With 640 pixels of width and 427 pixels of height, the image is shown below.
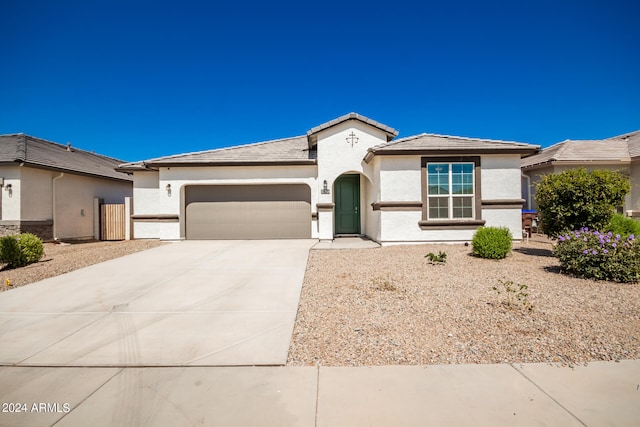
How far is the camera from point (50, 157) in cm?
1455

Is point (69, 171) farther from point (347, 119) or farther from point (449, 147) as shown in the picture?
point (449, 147)

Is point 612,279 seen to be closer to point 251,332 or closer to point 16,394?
point 251,332

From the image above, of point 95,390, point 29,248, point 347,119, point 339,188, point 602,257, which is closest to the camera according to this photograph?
point 95,390

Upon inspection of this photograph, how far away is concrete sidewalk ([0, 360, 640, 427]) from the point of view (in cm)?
239

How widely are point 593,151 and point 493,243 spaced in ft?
39.8

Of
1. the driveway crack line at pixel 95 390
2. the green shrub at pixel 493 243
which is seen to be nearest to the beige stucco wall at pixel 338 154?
the green shrub at pixel 493 243

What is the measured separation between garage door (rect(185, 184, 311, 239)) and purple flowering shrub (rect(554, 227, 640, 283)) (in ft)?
28.1

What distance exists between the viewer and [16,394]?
2.76 metres

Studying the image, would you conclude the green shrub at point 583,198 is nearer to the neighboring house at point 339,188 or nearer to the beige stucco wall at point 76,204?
the neighboring house at point 339,188

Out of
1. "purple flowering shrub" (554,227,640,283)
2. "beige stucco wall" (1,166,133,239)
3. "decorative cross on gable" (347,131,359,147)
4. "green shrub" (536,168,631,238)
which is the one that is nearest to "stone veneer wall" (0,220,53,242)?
"beige stucco wall" (1,166,133,239)

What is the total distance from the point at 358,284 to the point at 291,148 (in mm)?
9548

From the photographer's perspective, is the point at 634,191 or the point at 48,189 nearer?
the point at 48,189

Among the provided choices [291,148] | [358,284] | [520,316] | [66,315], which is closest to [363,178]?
[291,148]

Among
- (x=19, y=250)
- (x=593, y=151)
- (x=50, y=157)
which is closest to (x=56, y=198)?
(x=50, y=157)
